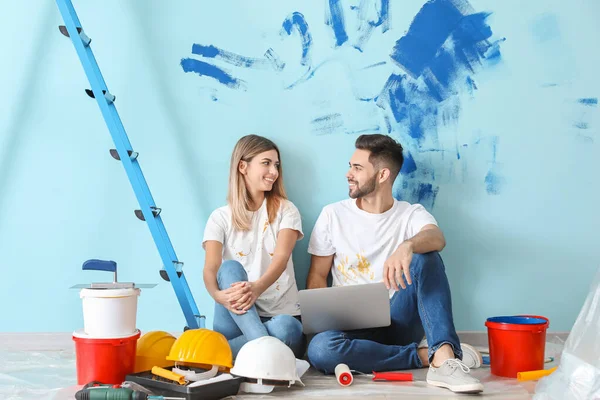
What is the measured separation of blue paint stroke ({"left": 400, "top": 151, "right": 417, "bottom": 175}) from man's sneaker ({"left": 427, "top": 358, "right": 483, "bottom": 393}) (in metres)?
0.97

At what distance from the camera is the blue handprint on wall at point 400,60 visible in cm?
284

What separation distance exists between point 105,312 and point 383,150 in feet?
4.17

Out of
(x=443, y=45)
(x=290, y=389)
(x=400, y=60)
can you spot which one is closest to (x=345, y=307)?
(x=290, y=389)

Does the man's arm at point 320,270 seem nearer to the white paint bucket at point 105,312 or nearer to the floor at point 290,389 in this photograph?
the floor at point 290,389

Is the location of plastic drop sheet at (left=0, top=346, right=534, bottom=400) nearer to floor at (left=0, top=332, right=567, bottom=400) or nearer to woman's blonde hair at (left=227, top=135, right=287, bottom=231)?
floor at (left=0, top=332, right=567, bottom=400)

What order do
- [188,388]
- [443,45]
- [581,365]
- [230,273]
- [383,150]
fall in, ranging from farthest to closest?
[443,45] < [383,150] < [230,273] < [188,388] < [581,365]

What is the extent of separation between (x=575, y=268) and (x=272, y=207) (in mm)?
1365

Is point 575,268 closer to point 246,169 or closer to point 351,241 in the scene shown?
point 351,241

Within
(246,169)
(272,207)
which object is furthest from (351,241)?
(246,169)

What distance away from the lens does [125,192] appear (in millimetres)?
2855

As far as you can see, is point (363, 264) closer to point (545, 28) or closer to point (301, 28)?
point (301, 28)

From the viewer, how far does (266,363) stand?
2.02 meters

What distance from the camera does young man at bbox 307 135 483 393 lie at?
221cm

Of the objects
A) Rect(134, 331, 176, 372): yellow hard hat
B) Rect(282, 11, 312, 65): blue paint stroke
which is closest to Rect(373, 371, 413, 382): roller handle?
Rect(134, 331, 176, 372): yellow hard hat
